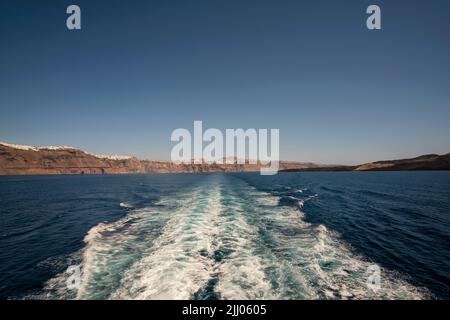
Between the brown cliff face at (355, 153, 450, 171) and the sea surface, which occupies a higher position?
the brown cliff face at (355, 153, 450, 171)

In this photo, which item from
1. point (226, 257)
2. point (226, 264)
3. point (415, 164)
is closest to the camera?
point (226, 264)

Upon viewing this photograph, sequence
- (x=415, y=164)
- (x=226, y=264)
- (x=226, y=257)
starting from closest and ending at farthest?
(x=226, y=264) < (x=226, y=257) < (x=415, y=164)

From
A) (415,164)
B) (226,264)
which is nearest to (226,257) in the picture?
(226,264)

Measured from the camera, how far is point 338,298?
24.9 feet

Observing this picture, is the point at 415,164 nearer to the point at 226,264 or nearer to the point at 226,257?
the point at 226,257

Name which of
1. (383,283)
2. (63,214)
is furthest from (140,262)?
(63,214)

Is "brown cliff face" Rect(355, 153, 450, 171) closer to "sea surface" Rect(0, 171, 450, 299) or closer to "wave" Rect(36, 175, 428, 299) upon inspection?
"sea surface" Rect(0, 171, 450, 299)

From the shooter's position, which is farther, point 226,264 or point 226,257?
point 226,257

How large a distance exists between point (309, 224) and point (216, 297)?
1192 centimetres

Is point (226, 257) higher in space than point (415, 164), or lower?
lower

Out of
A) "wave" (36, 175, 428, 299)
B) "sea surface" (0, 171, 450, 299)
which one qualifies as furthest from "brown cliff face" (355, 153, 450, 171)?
"wave" (36, 175, 428, 299)

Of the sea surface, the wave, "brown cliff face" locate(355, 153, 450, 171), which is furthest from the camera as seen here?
"brown cliff face" locate(355, 153, 450, 171)

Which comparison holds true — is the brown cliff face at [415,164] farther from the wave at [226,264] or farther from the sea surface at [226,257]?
the wave at [226,264]
